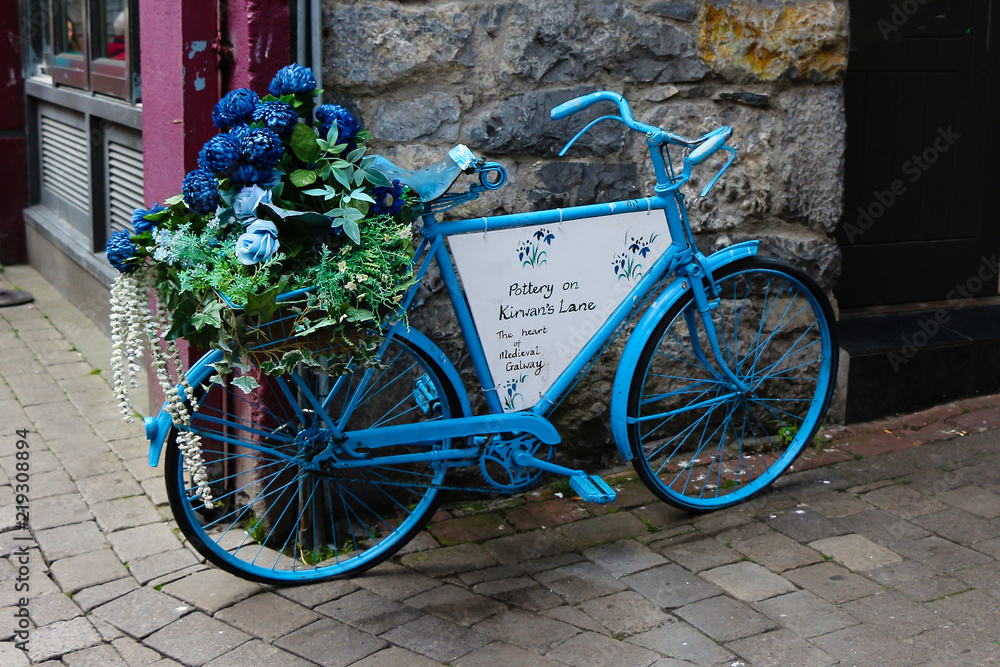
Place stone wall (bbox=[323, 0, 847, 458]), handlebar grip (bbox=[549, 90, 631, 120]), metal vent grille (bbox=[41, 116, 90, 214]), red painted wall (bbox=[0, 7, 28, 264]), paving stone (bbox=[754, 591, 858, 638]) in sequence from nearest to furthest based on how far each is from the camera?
paving stone (bbox=[754, 591, 858, 638]) < handlebar grip (bbox=[549, 90, 631, 120]) < stone wall (bbox=[323, 0, 847, 458]) < metal vent grille (bbox=[41, 116, 90, 214]) < red painted wall (bbox=[0, 7, 28, 264])

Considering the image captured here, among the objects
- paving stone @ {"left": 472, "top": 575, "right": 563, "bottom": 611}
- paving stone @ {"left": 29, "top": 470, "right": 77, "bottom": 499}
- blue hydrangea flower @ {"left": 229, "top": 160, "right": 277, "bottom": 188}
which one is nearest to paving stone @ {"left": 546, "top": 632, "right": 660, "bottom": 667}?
paving stone @ {"left": 472, "top": 575, "right": 563, "bottom": 611}

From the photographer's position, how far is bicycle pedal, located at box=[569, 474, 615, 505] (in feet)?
10.7

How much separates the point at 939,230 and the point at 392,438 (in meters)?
3.21

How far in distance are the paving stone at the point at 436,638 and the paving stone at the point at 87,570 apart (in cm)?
92

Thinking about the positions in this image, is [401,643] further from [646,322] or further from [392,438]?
[646,322]

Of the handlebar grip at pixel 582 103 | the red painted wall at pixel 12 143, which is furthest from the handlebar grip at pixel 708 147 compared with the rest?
the red painted wall at pixel 12 143

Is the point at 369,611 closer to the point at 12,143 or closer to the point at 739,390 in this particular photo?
the point at 739,390

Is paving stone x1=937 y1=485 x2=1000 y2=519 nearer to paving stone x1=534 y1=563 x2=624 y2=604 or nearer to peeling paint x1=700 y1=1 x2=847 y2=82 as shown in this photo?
paving stone x1=534 y1=563 x2=624 y2=604

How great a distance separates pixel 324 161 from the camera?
2758 mm

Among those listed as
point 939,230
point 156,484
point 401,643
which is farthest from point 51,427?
point 939,230

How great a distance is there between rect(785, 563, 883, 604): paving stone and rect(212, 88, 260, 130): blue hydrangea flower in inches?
82.1

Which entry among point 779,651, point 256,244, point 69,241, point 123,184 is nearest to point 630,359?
point 779,651

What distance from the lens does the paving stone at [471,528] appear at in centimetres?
346

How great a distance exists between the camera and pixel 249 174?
102 inches
